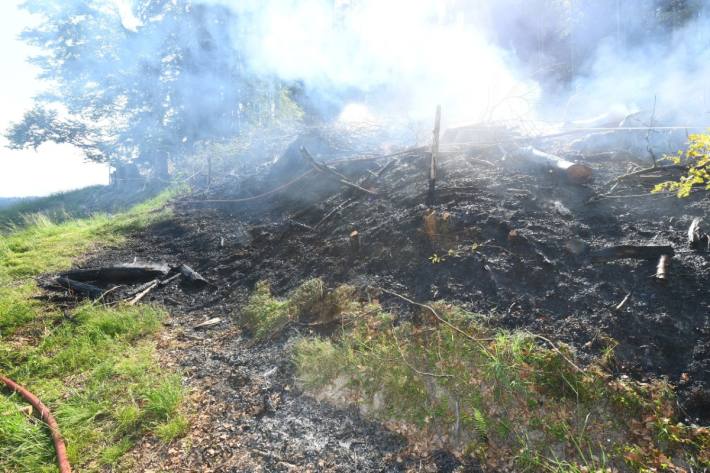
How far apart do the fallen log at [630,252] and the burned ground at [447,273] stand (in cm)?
8

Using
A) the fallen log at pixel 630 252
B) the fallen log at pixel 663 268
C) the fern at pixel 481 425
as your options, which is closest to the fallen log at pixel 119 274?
the fern at pixel 481 425

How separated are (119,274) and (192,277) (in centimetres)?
111

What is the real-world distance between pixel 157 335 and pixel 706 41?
1431cm

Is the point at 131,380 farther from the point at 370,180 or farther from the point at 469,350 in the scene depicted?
the point at 370,180

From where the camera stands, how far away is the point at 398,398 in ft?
9.12

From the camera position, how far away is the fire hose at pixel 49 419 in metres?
2.36

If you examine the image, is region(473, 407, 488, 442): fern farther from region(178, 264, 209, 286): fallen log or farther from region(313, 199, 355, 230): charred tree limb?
region(178, 264, 209, 286): fallen log

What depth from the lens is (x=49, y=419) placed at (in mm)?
2666

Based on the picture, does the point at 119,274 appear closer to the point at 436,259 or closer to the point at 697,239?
the point at 436,259

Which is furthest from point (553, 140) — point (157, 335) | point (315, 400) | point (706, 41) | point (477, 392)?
point (157, 335)

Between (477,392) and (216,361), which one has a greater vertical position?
(477,392)

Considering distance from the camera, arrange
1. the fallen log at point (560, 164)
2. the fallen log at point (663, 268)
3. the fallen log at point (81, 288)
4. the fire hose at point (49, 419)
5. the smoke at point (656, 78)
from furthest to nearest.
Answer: the smoke at point (656, 78) < the fallen log at point (560, 164) < the fallen log at point (81, 288) < the fallen log at point (663, 268) < the fire hose at point (49, 419)

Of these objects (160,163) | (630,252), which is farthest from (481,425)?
(160,163)

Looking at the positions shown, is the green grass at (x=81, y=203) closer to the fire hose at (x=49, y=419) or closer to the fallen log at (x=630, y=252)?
the fire hose at (x=49, y=419)
